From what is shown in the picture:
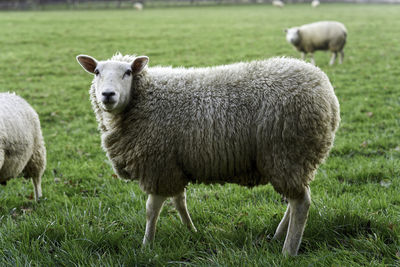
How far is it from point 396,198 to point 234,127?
6.18 feet

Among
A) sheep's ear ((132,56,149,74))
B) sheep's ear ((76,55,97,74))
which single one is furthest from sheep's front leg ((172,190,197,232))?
sheep's ear ((76,55,97,74))

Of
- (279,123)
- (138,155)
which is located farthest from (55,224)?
(279,123)

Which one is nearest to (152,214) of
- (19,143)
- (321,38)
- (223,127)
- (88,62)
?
(223,127)

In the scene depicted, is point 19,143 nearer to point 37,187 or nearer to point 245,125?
point 37,187

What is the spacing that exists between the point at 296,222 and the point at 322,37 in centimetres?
1150

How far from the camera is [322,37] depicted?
13188mm

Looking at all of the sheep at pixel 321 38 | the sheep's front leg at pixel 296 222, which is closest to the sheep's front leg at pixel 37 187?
the sheep's front leg at pixel 296 222

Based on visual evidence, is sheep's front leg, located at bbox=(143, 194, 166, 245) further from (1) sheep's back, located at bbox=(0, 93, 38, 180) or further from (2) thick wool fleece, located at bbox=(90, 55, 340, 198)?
(1) sheep's back, located at bbox=(0, 93, 38, 180)

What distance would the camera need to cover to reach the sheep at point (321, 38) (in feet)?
42.3

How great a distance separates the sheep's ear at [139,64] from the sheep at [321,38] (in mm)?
10508

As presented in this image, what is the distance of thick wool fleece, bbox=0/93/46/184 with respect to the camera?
413 cm

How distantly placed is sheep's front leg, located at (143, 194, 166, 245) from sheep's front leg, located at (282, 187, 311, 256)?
105cm

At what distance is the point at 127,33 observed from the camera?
20.8 metres

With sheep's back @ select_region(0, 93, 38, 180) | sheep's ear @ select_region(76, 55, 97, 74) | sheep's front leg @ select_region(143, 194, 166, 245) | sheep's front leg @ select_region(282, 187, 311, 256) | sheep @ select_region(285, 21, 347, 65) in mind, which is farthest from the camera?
sheep @ select_region(285, 21, 347, 65)
